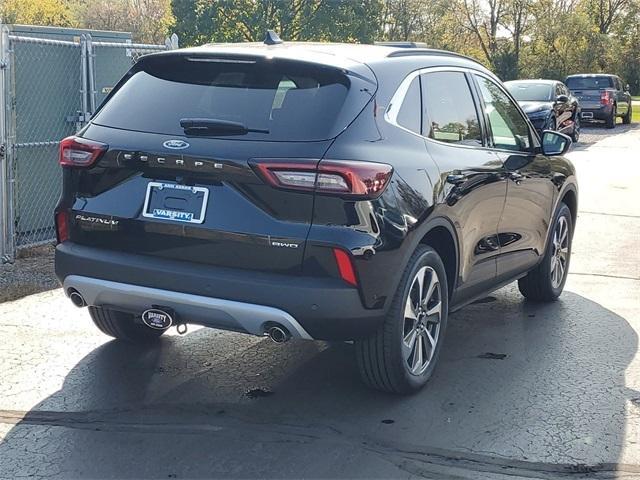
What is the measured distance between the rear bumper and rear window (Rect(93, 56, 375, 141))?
0.67 meters

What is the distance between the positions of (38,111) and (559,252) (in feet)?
17.3

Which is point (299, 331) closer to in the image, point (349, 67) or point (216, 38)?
point (349, 67)

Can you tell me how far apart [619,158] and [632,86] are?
4127cm

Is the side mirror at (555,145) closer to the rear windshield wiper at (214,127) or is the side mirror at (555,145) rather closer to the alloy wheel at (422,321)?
the alloy wheel at (422,321)

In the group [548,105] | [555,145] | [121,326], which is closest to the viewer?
[121,326]

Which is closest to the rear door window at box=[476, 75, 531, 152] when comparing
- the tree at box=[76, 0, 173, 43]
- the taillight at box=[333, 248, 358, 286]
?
the taillight at box=[333, 248, 358, 286]

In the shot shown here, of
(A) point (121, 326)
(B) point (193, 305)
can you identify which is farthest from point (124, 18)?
(B) point (193, 305)

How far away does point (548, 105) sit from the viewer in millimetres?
21125

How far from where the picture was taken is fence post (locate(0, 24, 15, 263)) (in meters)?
8.08

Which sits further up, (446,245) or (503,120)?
(503,120)

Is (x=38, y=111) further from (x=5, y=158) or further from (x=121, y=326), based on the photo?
(x=121, y=326)

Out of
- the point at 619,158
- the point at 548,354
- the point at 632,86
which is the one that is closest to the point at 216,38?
the point at 632,86

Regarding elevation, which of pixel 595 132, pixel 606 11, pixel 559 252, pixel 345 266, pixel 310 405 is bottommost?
pixel 595 132

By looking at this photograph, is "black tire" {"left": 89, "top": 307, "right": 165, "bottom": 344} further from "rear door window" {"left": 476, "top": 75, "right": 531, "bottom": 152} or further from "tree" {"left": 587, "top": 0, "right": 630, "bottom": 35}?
"tree" {"left": 587, "top": 0, "right": 630, "bottom": 35}
